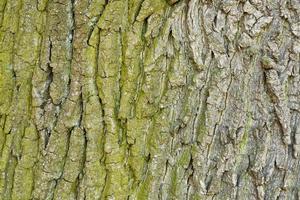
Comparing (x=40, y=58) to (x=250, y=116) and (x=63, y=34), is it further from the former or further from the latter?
(x=250, y=116)

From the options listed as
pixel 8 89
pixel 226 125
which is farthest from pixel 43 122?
pixel 226 125

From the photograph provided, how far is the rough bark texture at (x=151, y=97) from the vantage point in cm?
143

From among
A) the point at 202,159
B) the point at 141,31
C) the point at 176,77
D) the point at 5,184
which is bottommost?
the point at 5,184

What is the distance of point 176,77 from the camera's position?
1444 millimetres

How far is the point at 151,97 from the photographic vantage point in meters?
1.46

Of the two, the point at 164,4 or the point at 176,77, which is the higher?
the point at 164,4

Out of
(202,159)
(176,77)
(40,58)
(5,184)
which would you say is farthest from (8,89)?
(202,159)

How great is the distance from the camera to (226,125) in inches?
57.8

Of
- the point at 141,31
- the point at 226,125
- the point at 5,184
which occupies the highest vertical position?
the point at 141,31

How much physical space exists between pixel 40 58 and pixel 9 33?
126 mm

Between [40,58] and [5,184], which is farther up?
[40,58]

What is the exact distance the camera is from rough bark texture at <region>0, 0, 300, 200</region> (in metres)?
1.43

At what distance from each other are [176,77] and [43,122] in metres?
0.40

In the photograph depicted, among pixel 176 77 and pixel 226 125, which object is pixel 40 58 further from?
pixel 226 125
